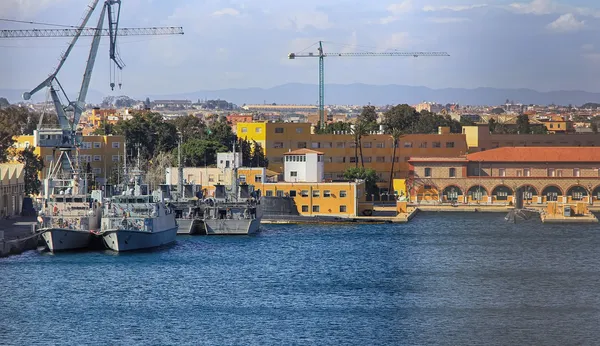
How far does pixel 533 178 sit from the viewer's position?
263 ft

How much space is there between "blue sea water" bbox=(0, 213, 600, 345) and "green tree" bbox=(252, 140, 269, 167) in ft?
85.6

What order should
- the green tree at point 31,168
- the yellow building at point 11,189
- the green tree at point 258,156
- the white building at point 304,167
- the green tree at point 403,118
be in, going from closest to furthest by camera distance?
the yellow building at point 11,189
the green tree at point 31,168
the white building at point 304,167
the green tree at point 258,156
the green tree at point 403,118

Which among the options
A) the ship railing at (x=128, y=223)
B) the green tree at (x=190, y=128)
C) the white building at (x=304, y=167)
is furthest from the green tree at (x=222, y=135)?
the ship railing at (x=128, y=223)

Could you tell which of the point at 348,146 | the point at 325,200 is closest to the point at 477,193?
the point at 348,146

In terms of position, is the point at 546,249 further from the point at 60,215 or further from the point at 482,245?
the point at 60,215

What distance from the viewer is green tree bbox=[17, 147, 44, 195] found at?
238 ft

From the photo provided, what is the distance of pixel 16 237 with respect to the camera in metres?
51.2

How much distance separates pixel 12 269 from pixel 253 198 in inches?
820

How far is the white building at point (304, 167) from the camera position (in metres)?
74.4

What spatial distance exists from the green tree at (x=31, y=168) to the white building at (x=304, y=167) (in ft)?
47.7

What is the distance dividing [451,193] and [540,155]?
617 cm

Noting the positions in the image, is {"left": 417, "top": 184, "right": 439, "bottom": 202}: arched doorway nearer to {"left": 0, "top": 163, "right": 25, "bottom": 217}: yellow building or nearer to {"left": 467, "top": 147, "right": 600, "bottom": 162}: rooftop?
{"left": 467, "top": 147, "right": 600, "bottom": 162}: rooftop

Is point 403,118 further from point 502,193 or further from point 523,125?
point 502,193

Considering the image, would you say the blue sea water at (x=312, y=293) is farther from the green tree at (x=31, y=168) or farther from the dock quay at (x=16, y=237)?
the green tree at (x=31, y=168)
